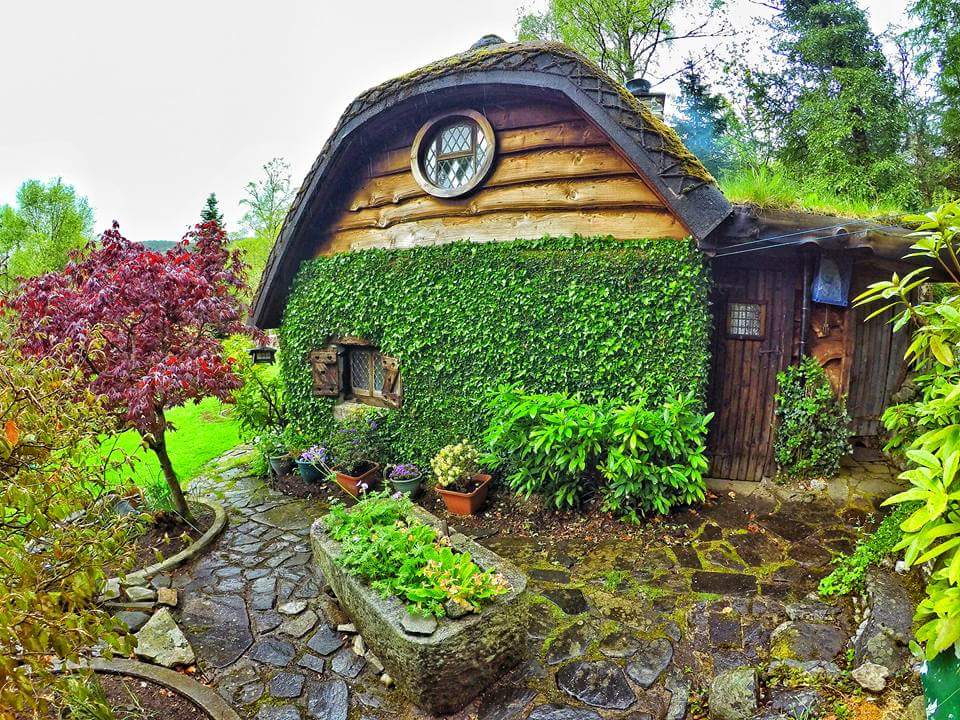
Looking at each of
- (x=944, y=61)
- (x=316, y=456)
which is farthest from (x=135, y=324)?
(x=944, y=61)

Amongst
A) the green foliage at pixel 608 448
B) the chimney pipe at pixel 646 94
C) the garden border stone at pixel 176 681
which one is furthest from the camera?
the chimney pipe at pixel 646 94

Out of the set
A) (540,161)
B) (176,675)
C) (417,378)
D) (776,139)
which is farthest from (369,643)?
(776,139)

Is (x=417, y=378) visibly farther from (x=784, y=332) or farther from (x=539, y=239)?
(x=784, y=332)

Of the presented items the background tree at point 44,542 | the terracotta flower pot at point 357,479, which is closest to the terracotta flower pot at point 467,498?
the terracotta flower pot at point 357,479

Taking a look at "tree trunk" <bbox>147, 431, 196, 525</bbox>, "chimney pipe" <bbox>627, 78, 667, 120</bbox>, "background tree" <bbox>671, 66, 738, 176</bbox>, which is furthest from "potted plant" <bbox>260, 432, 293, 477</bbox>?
"background tree" <bbox>671, 66, 738, 176</bbox>

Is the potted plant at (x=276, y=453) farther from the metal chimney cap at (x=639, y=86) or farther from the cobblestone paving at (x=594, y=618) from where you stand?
the metal chimney cap at (x=639, y=86)

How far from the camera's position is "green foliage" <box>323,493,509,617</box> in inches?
127

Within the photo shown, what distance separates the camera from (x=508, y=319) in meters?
5.97

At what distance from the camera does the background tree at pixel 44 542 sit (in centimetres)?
178

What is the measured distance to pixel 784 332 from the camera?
19.7 feet

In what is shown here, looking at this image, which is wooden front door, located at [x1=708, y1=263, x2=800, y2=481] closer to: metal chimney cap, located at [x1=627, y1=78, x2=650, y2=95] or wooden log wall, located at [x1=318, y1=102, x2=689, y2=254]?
wooden log wall, located at [x1=318, y1=102, x2=689, y2=254]

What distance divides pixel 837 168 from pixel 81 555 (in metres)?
15.8

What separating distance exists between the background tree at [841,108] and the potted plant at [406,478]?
11.9 metres

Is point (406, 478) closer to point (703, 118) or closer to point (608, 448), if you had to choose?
point (608, 448)
